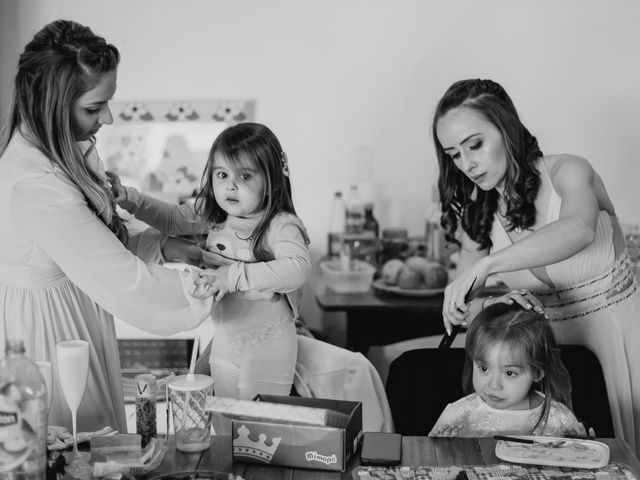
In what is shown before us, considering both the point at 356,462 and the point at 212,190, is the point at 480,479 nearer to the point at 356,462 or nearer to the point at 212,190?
the point at 356,462

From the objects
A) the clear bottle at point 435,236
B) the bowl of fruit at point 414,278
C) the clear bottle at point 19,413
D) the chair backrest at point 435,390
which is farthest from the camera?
the clear bottle at point 435,236

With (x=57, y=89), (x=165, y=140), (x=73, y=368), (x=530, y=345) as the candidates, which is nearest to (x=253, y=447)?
(x=73, y=368)

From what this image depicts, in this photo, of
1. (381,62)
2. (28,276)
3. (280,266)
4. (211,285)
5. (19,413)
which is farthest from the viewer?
(381,62)

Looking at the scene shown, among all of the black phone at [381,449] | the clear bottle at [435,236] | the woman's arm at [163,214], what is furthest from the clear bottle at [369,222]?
the black phone at [381,449]

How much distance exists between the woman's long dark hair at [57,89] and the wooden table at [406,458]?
637mm

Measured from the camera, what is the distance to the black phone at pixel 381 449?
1.55 metres

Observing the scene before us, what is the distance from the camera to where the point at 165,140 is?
12.4 feet

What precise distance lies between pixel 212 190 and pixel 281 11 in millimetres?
1647

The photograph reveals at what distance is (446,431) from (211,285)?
0.65 metres

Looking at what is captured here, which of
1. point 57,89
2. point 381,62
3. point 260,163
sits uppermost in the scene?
point 381,62

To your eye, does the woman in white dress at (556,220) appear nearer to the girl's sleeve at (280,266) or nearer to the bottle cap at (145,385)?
Result: the girl's sleeve at (280,266)

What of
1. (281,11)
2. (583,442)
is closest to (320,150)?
(281,11)

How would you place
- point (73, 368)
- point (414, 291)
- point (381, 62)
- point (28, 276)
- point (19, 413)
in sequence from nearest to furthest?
point (19, 413) < point (73, 368) < point (28, 276) < point (414, 291) < point (381, 62)

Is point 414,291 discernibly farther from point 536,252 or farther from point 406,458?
point 406,458
